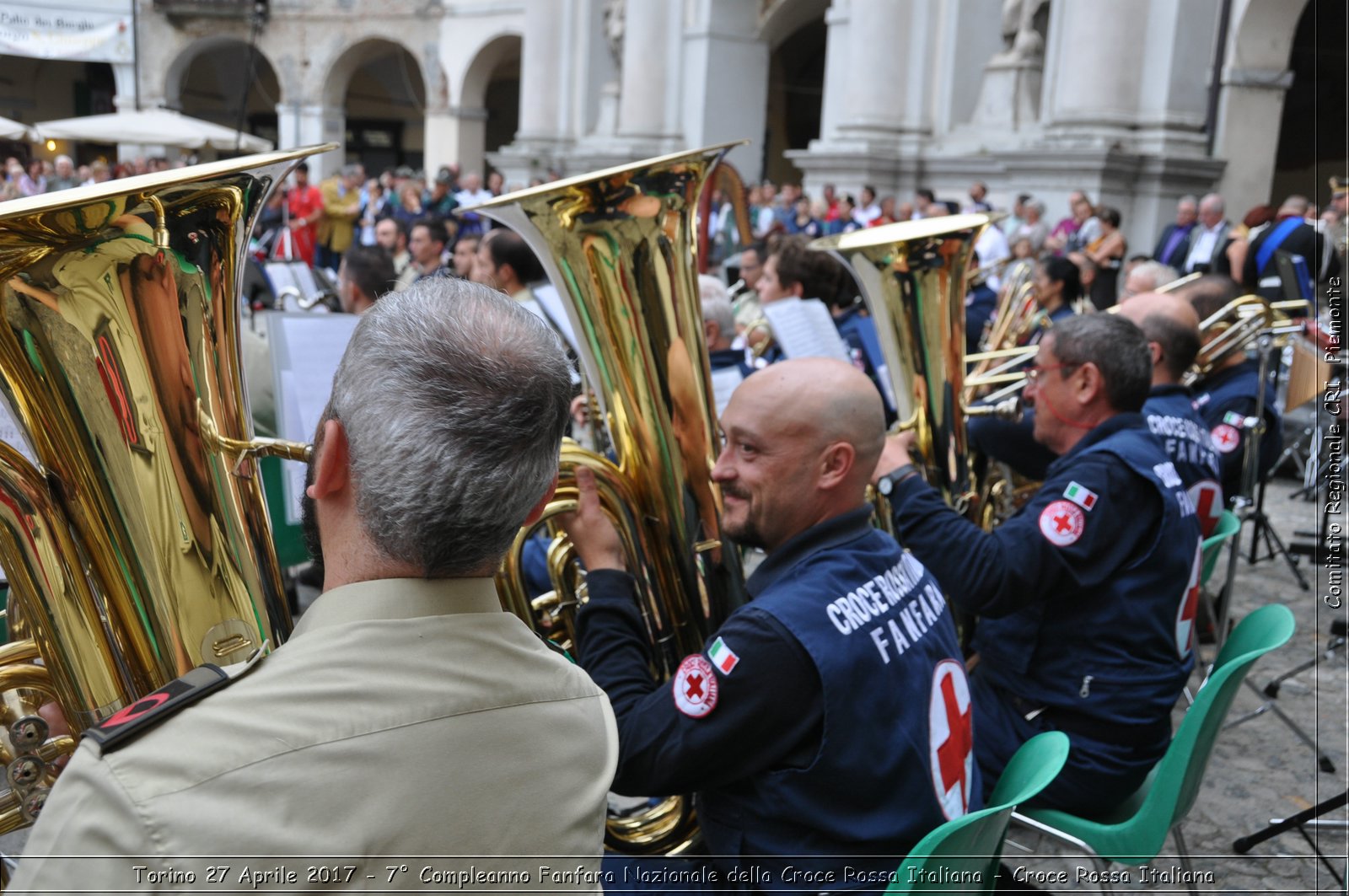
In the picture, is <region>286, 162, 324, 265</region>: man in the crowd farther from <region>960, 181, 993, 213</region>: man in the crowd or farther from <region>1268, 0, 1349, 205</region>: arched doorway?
<region>1268, 0, 1349, 205</region>: arched doorway

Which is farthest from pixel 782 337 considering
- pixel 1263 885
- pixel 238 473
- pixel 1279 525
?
pixel 1279 525

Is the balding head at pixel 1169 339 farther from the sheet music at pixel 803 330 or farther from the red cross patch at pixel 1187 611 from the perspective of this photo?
the red cross patch at pixel 1187 611

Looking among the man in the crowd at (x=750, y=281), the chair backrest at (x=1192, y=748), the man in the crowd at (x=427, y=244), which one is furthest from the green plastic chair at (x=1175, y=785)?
the man in the crowd at (x=427, y=244)

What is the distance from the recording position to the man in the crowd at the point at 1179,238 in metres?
8.95

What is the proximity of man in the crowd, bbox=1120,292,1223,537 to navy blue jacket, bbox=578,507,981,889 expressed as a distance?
1910mm

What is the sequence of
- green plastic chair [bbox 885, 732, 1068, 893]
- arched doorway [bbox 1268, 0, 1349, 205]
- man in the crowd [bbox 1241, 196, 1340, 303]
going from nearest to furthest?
green plastic chair [bbox 885, 732, 1068, 893], man in the crowd [bbox 1241, 196, 1340, 303], arched doorway [bbox 1268, 0, 1349, 205]

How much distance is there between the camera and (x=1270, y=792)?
A: 323 centimetres

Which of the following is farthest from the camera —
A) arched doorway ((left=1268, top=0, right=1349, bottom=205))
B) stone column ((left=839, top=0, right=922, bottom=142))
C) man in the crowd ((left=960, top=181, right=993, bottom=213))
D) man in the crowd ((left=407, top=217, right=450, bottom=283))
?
arched doorway ((left=1268, top=0, right=1349, bottom=205))

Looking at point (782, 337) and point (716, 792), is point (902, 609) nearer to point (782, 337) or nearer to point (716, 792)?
point (716, 792)

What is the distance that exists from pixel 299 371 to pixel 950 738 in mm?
1972

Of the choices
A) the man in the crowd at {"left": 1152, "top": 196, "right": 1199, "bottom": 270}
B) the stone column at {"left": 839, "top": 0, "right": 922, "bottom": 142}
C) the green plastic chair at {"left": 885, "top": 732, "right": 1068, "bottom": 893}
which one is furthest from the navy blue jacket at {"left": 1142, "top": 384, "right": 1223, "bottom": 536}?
the stone column at {"left": 839, "top": 0, "right": 922, "bottom": 142}

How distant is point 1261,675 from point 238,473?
3887mm

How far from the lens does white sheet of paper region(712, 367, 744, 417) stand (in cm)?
336

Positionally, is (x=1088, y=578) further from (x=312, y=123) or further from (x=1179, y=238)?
(x=312, y=123)
